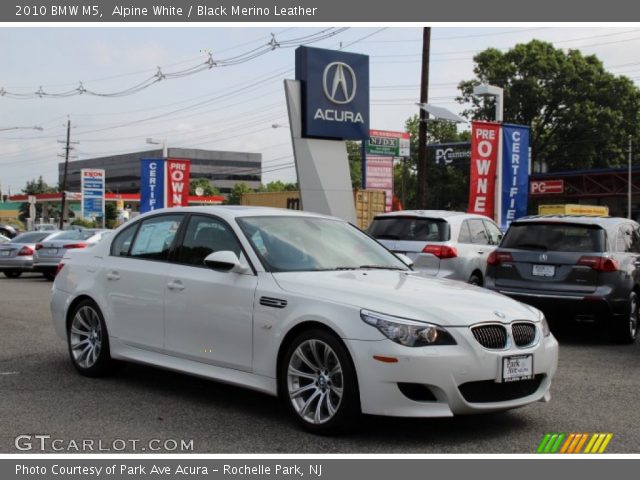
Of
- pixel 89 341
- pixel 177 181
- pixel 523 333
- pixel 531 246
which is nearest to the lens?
pixel 523 333

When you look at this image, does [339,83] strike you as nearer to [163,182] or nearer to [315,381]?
[315,381]

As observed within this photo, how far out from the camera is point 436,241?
1247 cm

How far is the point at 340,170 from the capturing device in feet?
52.0

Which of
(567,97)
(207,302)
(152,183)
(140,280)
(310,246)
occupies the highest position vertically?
(567,97)

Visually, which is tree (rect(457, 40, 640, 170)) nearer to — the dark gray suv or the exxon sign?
the exxon sign

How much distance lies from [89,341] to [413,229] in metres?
6.24

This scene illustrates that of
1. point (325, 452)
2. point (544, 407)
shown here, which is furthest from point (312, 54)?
point (325, 452)

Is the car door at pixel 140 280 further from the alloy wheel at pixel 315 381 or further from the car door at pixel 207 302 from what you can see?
the alloy wheel at pixel 315 381

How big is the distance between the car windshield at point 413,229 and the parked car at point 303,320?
5285 mm

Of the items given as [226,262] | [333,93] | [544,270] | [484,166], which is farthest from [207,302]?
[484,166]

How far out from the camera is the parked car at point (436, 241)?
12.4 m

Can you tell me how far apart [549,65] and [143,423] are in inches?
2076

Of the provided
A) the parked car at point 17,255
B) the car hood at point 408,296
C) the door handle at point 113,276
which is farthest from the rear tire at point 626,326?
the parked car at point 17,255

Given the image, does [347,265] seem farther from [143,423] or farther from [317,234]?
[143,423]
